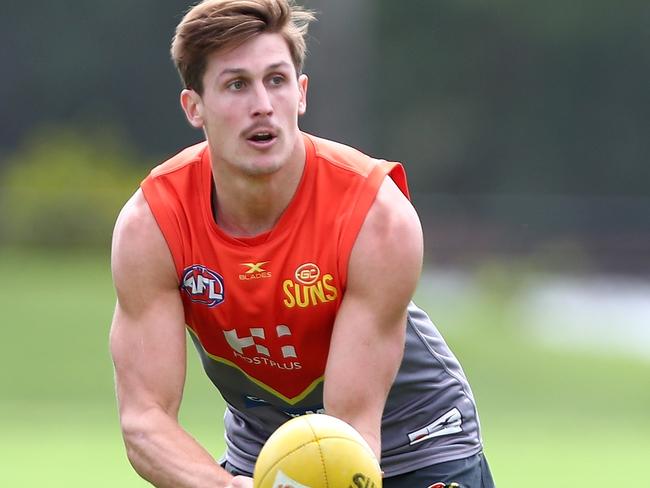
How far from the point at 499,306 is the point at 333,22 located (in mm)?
10280

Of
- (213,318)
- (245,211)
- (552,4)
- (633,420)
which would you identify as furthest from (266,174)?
(552,4)

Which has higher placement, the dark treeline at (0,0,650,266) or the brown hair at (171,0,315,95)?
the dark treeline at (0,0,650,266)

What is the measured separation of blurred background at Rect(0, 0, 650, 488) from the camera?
61.2 ft

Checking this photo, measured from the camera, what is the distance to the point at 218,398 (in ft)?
67.3

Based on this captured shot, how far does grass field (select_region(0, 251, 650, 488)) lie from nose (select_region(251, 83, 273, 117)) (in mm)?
8290

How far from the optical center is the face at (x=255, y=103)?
241 inches

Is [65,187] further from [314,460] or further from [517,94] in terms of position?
[314,460]

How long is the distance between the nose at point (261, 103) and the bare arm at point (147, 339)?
638mm

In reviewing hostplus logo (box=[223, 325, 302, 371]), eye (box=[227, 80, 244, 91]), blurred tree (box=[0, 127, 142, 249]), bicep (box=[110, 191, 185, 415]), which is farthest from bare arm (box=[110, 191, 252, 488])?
blurred tree (box=[0, 127, 142, 249])

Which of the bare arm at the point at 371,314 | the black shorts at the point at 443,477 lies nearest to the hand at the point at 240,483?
the bare arm at the point at 371,314

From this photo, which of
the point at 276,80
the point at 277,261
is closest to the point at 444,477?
the point at 277,261

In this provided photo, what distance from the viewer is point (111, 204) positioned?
33.0 m

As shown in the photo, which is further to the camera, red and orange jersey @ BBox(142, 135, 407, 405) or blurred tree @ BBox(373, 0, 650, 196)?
blurred tree @ BBox(373, 0, 650, 196)

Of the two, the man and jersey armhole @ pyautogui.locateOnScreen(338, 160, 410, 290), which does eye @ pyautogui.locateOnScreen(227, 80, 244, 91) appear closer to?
the man
